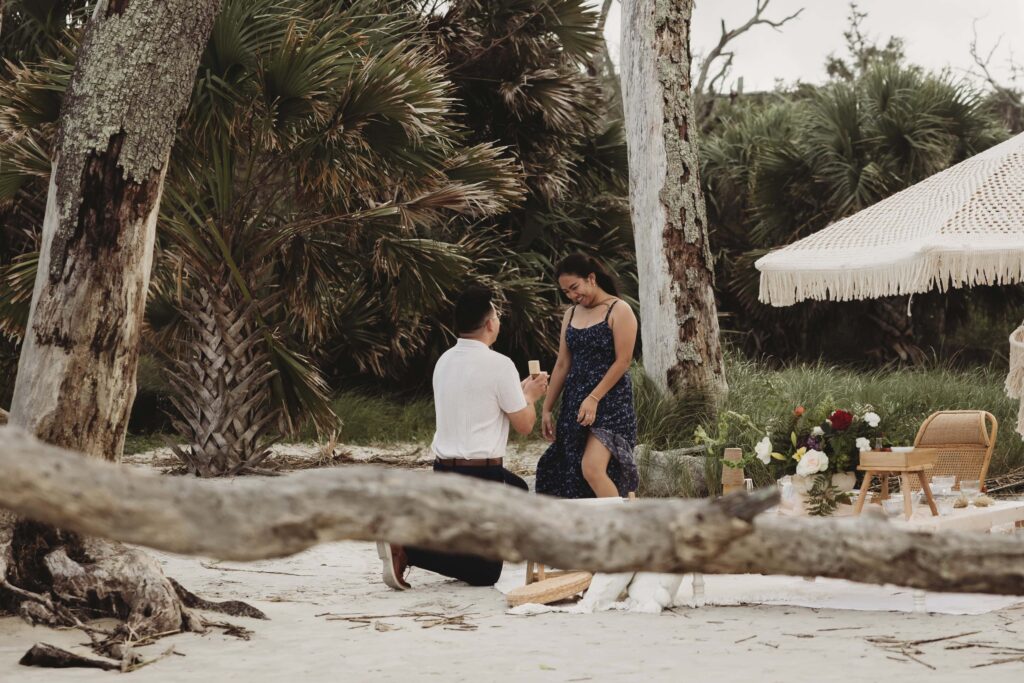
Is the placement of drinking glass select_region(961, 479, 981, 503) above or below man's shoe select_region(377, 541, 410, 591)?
above

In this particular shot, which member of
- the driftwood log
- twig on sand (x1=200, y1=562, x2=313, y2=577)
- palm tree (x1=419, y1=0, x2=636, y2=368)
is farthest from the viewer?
palm tree (x1=419, y1=0, x2=636, y2=368)

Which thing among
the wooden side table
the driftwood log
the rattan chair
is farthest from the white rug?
the driftwood log

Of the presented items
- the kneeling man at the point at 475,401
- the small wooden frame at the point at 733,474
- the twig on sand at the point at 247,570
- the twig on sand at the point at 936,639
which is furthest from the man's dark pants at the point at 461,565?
the twig on sand at the point at 936,639

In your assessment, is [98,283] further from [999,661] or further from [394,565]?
[999,661]

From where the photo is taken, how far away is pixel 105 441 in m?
5.34

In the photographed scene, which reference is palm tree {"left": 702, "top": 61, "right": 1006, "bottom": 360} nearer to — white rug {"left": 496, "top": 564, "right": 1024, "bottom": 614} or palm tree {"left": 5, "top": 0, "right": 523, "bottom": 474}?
palm tree {"left": 5, "top": 0, "right": 523, "bottom": 474}

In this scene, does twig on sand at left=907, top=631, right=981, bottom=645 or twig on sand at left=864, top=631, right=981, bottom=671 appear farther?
twig on sand at left=907, top=631, right=981, bottom=645

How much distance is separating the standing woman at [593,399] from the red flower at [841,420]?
1065mm

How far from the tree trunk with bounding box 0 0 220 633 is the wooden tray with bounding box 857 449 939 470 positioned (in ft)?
10.7

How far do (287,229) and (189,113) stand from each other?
1.47 m

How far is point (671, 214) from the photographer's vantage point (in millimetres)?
10656

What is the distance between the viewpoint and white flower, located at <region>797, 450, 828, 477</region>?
20.2 ft

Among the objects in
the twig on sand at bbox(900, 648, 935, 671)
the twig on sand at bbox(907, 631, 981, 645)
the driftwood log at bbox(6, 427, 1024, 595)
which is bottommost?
the twig on sand at bbox(907, 631, 981, 645)

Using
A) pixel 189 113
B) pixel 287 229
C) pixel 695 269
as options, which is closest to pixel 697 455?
pixel 695 269
